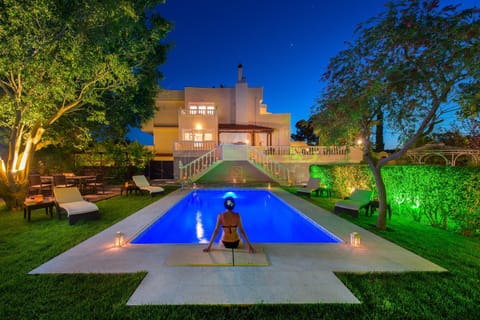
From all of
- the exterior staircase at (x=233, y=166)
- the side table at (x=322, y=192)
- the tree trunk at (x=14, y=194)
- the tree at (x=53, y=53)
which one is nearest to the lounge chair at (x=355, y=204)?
the side table at (x=322, y=192)

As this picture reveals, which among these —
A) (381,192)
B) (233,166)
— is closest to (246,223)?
(381,192)

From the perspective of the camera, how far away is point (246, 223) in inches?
305

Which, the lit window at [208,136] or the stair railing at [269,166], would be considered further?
the lit window at [208,136]

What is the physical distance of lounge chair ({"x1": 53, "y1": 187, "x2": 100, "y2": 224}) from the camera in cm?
668

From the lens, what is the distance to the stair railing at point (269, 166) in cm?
1561

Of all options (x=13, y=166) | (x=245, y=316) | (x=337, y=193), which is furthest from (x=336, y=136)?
(x=13, y=166)

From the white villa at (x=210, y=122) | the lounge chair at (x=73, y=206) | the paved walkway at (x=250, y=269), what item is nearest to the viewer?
the paved walkway at (x=250, y=269)

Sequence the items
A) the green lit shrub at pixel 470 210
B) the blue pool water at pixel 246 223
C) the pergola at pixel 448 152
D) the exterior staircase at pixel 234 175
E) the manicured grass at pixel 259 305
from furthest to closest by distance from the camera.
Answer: the exterior staircase at pixel 234 175 → the pergola at pixel 448 152 → the blue pool water at pixel 246 223 → the green lit shrub at pixel 470 210 → the manicured grass at pixel 259 305

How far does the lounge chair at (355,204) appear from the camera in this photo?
289 inches

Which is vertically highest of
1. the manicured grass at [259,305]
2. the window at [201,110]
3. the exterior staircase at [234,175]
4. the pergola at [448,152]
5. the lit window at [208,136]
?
the window at [201,110]

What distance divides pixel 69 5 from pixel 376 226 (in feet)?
37.9

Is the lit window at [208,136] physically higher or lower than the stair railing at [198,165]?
higher

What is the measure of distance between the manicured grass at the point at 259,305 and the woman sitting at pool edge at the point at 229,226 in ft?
5.20

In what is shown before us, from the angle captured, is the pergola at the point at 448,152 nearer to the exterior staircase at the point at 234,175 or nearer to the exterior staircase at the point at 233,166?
the exterior staircase at the point at 233,166
